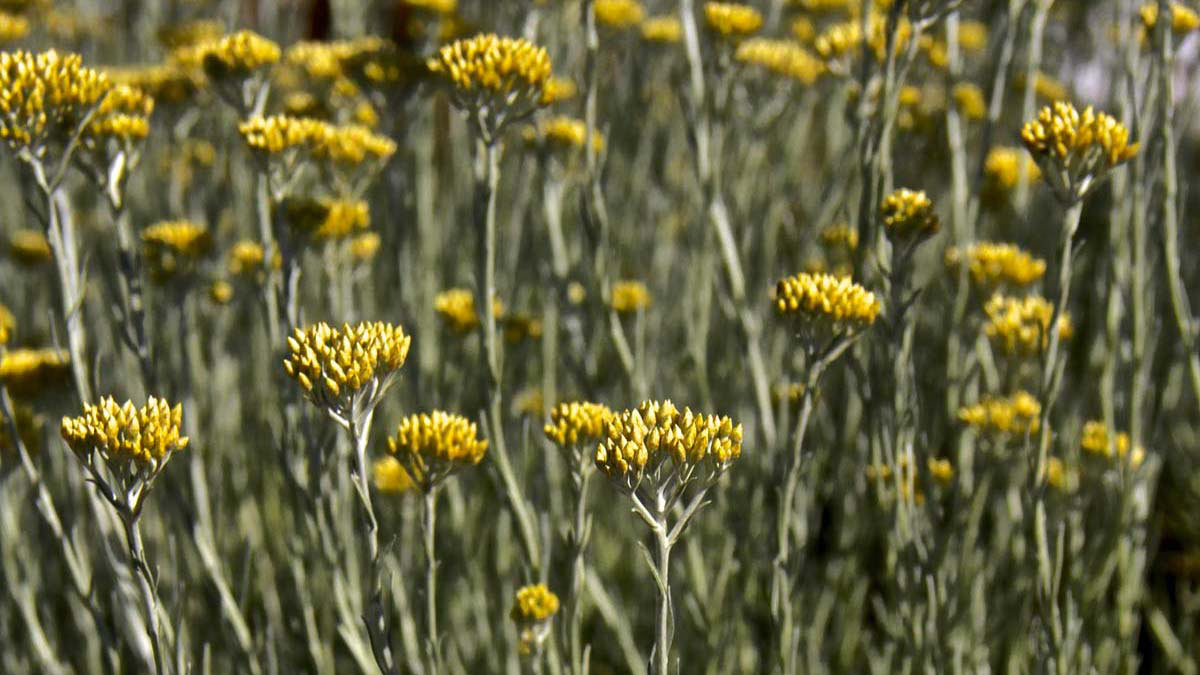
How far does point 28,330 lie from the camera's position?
2.71 meters

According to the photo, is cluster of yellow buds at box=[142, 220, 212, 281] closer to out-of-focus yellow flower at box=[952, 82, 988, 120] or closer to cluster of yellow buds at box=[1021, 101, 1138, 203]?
Result: cluster of yellow buds at box=[1021, 101, 1138, 203]

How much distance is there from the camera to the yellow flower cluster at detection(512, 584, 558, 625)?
1.31 meters

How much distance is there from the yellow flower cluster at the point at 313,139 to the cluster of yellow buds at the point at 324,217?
0.08 m

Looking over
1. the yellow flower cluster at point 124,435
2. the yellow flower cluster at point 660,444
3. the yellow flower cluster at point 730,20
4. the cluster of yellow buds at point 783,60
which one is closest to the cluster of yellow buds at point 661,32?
the cluster of yellow buds at point 783,60

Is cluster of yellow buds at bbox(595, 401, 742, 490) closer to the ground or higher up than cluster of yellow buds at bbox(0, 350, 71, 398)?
higher up

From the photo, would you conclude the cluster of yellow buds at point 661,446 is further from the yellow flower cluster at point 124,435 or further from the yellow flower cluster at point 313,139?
the yellow flower cluster at point 313,139

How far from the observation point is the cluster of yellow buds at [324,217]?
1.65m

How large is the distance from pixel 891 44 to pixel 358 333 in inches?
33.5

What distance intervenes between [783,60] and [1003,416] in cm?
112

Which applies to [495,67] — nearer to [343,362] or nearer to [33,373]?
[343,362]

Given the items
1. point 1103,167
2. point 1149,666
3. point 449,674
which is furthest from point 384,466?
point 1149,666

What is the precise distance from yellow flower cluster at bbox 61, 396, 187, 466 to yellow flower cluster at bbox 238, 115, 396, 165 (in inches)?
23.2

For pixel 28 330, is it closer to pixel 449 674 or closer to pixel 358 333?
pixel 449 674

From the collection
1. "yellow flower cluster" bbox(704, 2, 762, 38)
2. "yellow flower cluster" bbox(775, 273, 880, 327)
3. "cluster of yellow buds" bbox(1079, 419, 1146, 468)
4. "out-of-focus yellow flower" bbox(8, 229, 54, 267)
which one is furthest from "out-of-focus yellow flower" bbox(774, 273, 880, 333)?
"out-of-focus yellow flower" bbox(8, 229, 54, 267)
